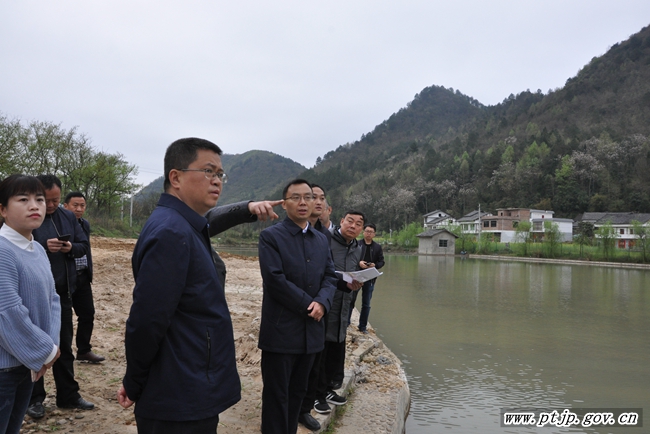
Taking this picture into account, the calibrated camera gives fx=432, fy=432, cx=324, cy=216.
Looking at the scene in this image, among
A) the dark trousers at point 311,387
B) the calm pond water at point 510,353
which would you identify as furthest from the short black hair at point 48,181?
the calm pond water at point 510,353

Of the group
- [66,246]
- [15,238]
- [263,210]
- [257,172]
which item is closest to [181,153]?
[263,210]

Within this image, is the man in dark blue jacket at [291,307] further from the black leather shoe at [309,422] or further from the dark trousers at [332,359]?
the dark trousers at [332,359]

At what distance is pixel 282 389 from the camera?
279cm

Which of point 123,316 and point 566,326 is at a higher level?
point 123,316

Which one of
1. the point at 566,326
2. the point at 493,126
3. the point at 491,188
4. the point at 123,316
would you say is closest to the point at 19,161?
the point at 123,316

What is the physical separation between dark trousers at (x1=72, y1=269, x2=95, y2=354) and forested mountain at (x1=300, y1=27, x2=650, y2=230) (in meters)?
70.2

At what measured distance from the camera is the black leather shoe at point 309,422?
328 cm

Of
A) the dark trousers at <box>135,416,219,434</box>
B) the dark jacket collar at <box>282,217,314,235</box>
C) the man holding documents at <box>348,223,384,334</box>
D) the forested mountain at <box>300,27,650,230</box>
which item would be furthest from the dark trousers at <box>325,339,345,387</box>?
the forested mountain at <box>300,27,650,230</box>

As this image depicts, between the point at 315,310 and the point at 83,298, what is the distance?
2.39 meters

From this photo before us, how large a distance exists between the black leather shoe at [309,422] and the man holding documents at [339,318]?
0.45 metres

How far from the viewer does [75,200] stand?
418cm

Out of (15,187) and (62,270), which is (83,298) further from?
(15,187)

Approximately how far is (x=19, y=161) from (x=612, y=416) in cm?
2832

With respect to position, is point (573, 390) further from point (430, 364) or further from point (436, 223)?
point (436, 223)
